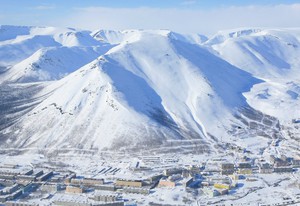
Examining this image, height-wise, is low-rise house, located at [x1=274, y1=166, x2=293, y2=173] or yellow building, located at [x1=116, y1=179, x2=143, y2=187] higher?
yellow building, located at [x1=116, y1=179, x2=143, y2=187]

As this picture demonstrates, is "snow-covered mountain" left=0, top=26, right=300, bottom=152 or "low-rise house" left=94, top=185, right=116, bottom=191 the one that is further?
"snow-covered mountain" left=0, top=26, right=300, bottom=152

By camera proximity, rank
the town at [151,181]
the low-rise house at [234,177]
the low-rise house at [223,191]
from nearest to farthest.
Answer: the town at [151,181] < the low-rise house at [223,191] < the low-rise house at [234,177]

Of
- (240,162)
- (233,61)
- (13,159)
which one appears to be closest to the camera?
(240,162)

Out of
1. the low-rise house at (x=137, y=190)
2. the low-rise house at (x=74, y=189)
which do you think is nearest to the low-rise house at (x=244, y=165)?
the low-rise house at (x=137, y=190)

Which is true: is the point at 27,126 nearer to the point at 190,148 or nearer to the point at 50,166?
the point at 50,166

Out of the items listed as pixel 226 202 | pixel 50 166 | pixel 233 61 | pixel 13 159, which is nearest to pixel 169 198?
pixel 226 202

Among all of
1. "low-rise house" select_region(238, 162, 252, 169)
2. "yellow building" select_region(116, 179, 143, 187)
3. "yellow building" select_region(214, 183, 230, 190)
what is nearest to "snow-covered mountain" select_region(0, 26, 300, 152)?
"low-rise house" select_region(238, 162, 252, 169)

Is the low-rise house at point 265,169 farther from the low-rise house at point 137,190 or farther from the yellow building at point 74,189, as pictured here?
the yellow building at point 74,189

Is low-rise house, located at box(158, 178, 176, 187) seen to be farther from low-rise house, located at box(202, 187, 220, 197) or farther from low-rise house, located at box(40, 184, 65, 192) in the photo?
low-rise house, located at box(40, 184, 65, 192)
